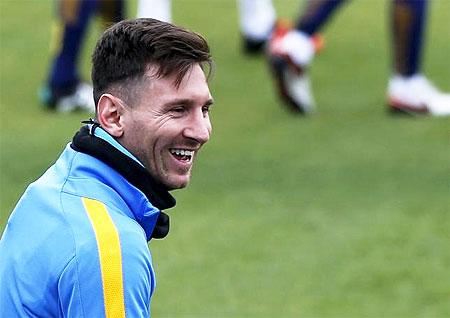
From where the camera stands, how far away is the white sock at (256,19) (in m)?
9.48

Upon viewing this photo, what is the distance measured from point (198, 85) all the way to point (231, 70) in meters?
6.46

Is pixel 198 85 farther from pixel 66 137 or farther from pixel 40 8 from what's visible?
pixel 40 8

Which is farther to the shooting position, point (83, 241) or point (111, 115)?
point (111, 115)

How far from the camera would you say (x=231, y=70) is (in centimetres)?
933

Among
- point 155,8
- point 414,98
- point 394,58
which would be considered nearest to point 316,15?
point 394,58

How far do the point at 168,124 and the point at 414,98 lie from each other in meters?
5.52

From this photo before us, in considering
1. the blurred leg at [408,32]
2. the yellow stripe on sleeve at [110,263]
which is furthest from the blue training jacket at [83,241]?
the blurred leg at [408,32]

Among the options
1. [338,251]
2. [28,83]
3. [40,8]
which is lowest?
[338,251]

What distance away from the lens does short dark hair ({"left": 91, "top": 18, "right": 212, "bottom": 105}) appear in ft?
9.34

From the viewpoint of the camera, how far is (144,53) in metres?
2.85

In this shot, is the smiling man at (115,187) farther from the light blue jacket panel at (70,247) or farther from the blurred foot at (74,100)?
the blurred foot at (74,100)

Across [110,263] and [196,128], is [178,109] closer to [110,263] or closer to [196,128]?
[196,128]

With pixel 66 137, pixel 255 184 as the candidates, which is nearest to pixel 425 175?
pixel 255 184

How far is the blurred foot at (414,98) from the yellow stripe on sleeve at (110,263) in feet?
18.6
